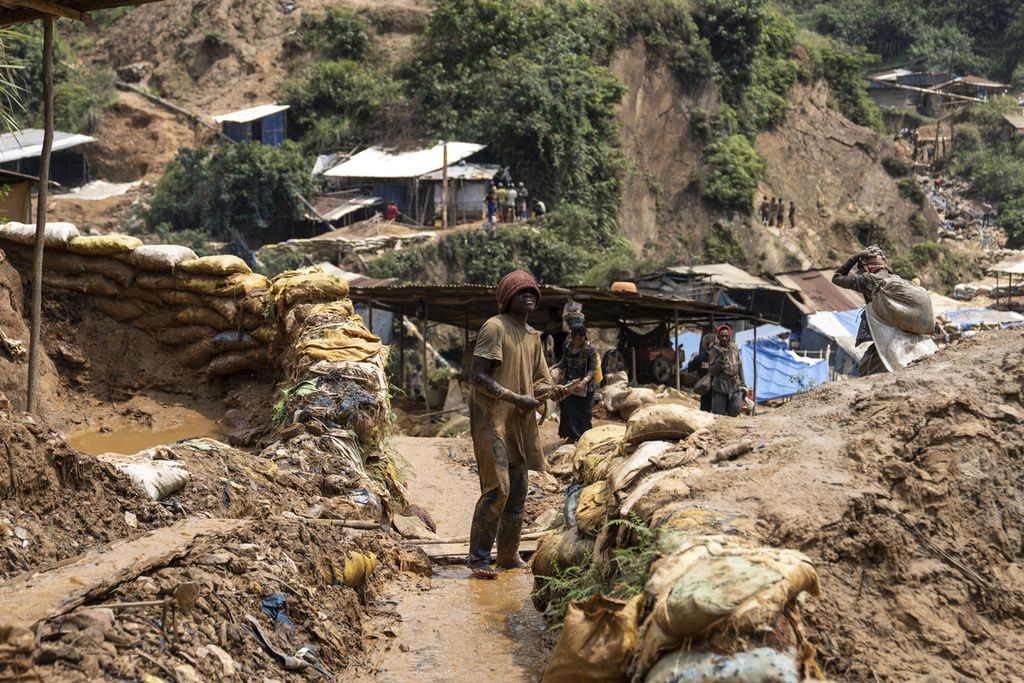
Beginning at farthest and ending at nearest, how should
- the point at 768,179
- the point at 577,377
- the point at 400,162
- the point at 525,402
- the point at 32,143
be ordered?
the point at 768,179, the point at 400,162, the point at 32,143, the point at 577,377, the point at 525,402

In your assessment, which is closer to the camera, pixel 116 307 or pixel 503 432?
pixel 503 432

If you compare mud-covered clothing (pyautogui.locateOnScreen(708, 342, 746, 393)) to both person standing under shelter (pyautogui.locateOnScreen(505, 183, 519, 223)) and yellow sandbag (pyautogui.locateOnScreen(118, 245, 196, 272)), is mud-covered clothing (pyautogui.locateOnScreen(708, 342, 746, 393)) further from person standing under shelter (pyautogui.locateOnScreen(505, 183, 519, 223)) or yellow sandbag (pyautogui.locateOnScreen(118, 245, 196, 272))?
person standing under shelter (pyautogui.locateOnScreen(505, 183, 519, 223))

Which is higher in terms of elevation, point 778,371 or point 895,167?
point 895,167

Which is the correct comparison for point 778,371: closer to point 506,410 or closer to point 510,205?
point 510,205

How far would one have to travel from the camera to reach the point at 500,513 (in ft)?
23.2

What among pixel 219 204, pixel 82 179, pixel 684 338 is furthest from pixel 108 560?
pixel 82 179

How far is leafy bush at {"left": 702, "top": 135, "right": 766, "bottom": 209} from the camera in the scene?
39.6 meters

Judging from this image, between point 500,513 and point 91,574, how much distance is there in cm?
287

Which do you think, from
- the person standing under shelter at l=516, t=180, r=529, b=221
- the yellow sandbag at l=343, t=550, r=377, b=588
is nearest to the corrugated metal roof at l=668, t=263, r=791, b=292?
the person standing under shelter at l=516, t=180, r=529, b=221

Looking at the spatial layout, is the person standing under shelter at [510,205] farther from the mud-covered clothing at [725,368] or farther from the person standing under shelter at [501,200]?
the mud-covered clothing at [725,368]

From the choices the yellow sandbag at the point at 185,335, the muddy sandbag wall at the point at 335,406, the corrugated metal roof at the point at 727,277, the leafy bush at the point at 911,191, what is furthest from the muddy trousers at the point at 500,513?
the leafy bush at the point at 911,191

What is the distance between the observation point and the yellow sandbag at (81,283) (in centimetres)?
1077

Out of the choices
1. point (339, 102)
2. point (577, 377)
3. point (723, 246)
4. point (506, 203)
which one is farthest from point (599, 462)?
point (723, 246)

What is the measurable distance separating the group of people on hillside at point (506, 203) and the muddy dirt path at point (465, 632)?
986 inches
